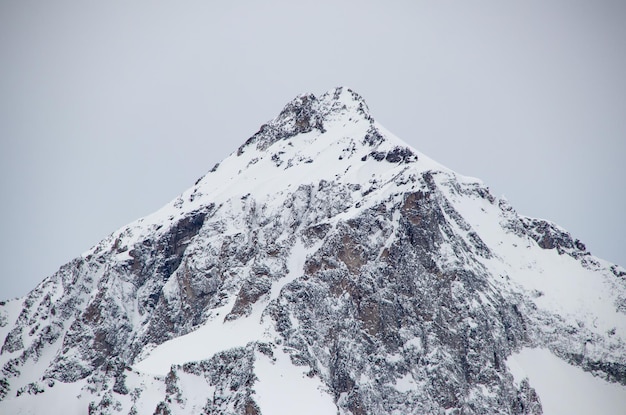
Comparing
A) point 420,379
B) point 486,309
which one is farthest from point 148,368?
point 486,309

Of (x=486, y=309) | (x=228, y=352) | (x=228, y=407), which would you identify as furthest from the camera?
(x=486, y=309)

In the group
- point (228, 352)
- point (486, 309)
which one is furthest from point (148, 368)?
point (486, 309)

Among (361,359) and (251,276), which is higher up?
(251,276)

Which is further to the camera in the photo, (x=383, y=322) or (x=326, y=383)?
(x=383, y=322)

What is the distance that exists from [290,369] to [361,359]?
1465 cm

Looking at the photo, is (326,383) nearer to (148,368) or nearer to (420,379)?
(420,379)

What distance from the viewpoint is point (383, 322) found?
184m

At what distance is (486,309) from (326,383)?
40895 mm

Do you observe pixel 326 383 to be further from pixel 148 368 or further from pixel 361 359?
pixel 148 368

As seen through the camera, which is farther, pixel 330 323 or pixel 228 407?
pixel 330 323

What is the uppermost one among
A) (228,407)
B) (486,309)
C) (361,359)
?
(486,309)

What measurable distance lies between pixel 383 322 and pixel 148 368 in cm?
4919

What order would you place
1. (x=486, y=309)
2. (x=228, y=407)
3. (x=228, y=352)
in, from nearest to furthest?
(x=228, y=407) → (x=228, y=352) → (x=486, y=309)

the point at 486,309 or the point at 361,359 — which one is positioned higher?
the point at 486,309
